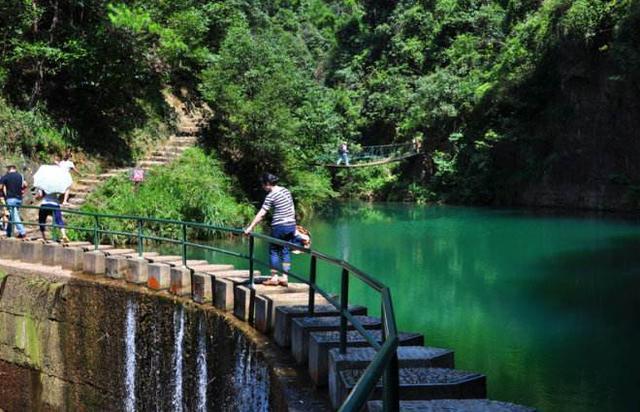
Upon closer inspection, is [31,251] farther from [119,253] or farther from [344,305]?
[344,305]

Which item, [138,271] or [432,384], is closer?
[432,384]

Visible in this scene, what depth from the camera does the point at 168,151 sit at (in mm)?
23359

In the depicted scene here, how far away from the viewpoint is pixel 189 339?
8070 millimetres

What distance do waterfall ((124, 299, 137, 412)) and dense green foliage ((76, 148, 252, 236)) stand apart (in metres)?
9.32

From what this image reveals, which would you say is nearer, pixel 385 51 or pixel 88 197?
pixel 88 197

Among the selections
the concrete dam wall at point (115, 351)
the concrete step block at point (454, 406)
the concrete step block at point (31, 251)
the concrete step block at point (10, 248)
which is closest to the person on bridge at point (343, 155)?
the concrete step block at point (10, 248)

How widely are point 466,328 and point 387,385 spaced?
9.85 meters

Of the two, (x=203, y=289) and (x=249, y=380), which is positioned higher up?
(x=203, y=289)

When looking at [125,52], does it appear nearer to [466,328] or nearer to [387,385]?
[466,328]

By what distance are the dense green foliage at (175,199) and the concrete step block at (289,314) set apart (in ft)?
40.3

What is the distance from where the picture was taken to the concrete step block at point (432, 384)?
4102 millimetres

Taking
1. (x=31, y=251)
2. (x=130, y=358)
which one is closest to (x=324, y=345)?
(x=130, y=358)

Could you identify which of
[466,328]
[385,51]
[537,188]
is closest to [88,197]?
[466,328]

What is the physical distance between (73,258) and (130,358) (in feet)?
→ 7.85
